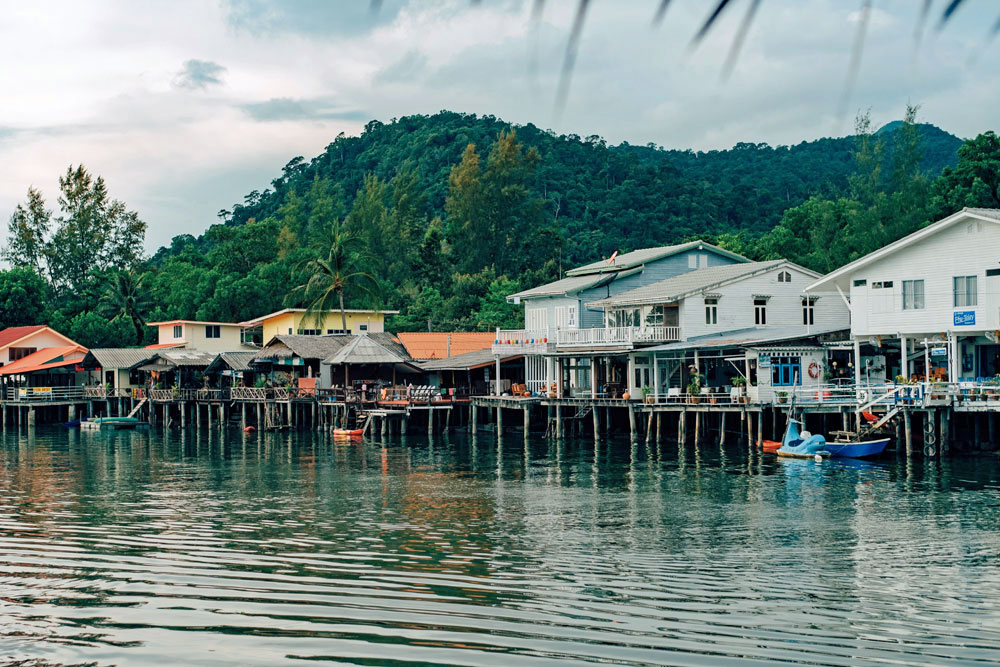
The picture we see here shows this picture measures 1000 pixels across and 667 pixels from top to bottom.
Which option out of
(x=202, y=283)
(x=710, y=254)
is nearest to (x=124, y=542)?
(x=710, y=254)

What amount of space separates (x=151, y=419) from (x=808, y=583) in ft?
185

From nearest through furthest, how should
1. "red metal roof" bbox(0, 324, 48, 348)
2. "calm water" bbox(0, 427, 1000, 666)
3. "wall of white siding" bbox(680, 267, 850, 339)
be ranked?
1. "calm water" bbox(0, 427, 1000, 666)
2. "wall of white siding" bbox(680, 267, 850, 339)
3. "red metal roof" bbox(0, 324, 48, 348)

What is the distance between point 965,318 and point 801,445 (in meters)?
7.36

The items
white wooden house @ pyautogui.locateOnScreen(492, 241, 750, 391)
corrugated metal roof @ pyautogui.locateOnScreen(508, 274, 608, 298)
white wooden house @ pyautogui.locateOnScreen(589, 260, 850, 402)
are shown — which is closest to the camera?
white wooden house @ pyautogui.locateOnScreen(589, 260, 850, 402)

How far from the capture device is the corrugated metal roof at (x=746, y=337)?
143 feet

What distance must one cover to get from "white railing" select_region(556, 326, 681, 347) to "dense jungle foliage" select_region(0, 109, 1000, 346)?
67.1ft

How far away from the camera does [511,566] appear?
1877 cm

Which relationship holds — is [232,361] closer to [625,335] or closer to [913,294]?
[625,335]

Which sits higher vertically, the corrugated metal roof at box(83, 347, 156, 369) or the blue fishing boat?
the corrugated metal roof at box(83, 347, 156, 369)

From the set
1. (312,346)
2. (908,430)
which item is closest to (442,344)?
(312,346)

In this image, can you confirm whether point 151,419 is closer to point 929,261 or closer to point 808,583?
point 929,261

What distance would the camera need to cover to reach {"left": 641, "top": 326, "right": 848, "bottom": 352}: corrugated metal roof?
43.7 m

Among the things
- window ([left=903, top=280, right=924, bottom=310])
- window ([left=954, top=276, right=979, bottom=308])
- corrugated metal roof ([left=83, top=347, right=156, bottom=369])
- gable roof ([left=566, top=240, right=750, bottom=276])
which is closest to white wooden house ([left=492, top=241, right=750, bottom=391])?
gable roof ([left=566, top=240, right=750, bottom=276])

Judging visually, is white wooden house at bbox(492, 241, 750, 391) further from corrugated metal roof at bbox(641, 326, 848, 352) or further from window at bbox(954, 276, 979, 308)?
window at bbox(954, 276, 979, 308)
